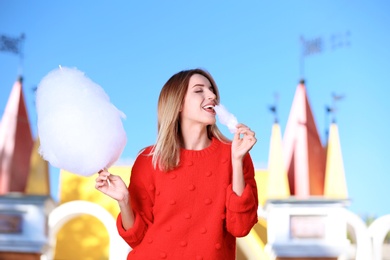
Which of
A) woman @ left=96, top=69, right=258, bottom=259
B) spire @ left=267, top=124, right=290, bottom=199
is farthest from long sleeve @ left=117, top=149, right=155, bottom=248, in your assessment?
spire @ left=267, top=124, right=290, bottom=199

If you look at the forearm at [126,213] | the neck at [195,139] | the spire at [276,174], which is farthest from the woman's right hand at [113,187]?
the spire at [276,174]

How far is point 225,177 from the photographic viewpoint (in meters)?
1.88

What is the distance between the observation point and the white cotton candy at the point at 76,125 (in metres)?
1.88

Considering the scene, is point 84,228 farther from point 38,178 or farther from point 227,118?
point 227,118

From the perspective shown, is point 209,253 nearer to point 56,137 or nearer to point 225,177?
point 225,177

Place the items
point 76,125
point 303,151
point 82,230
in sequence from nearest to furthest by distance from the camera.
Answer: point 76,125 < point 303,151 < point 82,230

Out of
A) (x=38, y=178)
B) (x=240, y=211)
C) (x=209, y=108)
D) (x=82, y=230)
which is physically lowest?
(x=240, y=211)

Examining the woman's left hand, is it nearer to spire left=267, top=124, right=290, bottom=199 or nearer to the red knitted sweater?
the red knitted sweater

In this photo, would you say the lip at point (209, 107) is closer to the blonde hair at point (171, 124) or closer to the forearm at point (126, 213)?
the blonde hair at point (171, 124)

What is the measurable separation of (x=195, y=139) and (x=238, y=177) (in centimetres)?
21

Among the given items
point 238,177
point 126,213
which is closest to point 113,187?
point 126,213

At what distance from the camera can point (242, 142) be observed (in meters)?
1.79

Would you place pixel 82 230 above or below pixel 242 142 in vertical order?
above

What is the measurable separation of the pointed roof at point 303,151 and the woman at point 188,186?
14.8 ft
